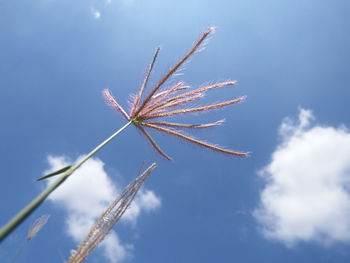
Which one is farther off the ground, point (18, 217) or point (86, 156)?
point (86, 156)

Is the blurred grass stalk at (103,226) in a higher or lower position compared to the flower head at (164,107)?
lower

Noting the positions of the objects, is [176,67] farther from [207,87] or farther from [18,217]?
[18,217]

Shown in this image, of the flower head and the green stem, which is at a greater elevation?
the flower head

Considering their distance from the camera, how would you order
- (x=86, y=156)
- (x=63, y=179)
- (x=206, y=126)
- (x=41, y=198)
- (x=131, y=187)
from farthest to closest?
(x=206, y=126), (x=131, y=187), (x=86, y=156), (x=63, y=179), (x=41, y=198)

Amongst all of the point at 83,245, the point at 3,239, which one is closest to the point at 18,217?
the point at 3,239

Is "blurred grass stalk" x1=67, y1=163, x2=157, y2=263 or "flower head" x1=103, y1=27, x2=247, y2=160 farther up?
"flower head" x1=103, y1=27, x2=247, y2=160

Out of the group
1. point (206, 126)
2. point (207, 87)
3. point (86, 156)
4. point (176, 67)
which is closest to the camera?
point (86, 156)

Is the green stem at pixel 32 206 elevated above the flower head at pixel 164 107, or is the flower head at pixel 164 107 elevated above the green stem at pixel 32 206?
the flower head at pixel 164 107

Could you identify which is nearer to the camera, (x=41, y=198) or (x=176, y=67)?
(x=41, y=198)

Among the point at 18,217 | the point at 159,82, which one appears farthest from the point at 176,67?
the point at 18,217

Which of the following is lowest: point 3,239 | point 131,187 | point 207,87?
point 3,239
